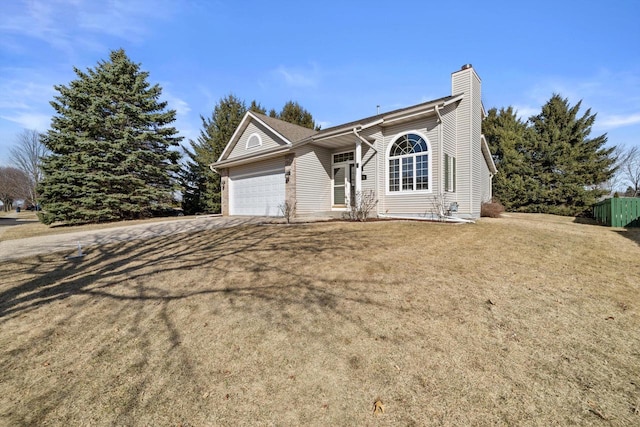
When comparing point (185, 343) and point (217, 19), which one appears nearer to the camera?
point (185, 343)

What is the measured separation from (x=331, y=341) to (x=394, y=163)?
966 cm

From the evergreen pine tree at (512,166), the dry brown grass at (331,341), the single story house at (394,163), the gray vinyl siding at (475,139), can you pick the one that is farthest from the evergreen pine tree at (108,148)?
the evergreen pine tree at (512,166)

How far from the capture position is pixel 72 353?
305 cm

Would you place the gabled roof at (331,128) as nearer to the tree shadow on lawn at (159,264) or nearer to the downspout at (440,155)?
the downspout at (440,155)

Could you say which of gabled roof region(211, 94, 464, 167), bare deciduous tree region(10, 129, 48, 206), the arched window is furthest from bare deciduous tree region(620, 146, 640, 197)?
bare deciduous tree region(10, 129, 48, 206)

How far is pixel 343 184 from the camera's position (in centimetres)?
1295

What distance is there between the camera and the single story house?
415 inches

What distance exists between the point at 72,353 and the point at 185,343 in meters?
1.25

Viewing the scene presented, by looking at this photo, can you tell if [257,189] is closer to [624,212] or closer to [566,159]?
[624,212]

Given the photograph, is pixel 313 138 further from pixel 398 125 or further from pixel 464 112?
pixel 464 112

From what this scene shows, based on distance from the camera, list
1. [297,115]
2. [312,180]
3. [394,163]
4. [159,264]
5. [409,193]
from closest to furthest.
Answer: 1. [159,264]
2. [409,193]
3. [394,163]
4. [312,180]
5. [297,115]

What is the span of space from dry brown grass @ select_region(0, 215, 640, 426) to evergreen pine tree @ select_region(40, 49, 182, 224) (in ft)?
44.4

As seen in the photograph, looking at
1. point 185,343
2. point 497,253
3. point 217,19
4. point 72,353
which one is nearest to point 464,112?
point 497,253

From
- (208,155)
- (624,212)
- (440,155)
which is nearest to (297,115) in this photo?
(208,155)
